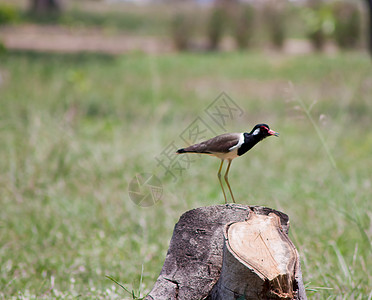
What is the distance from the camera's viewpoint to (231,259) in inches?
60.4

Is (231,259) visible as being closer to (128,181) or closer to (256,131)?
(256,131)

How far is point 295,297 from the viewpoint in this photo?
1567mm

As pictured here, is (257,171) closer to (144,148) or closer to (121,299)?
(144,148)

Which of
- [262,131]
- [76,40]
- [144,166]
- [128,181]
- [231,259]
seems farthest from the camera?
[76,40]

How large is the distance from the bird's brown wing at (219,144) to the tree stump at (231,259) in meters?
0.33

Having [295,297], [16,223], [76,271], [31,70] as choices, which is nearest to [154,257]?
[76,271]

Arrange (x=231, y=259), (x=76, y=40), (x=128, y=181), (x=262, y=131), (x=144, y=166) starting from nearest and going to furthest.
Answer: (x=262, y=131), (x=231, y=259), (x=128, y=181), (x=144, y=166), (x=76, y=40)

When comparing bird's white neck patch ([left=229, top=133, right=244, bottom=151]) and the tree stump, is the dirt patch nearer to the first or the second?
the tree stump

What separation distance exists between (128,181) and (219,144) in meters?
2.86

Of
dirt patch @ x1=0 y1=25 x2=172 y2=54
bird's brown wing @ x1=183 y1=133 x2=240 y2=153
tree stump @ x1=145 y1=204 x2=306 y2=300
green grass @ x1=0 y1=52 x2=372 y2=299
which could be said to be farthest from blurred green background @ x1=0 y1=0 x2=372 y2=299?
dirt patch @ x1=0 y1=25 x2=172 y2=54

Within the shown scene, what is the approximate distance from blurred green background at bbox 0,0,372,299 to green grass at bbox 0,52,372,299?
2 centimetres

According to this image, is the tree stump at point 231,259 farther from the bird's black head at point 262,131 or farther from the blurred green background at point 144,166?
the bird's black head at point 262,131

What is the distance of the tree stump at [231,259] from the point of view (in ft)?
5.02

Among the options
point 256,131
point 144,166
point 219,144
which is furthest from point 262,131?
point 144,166
